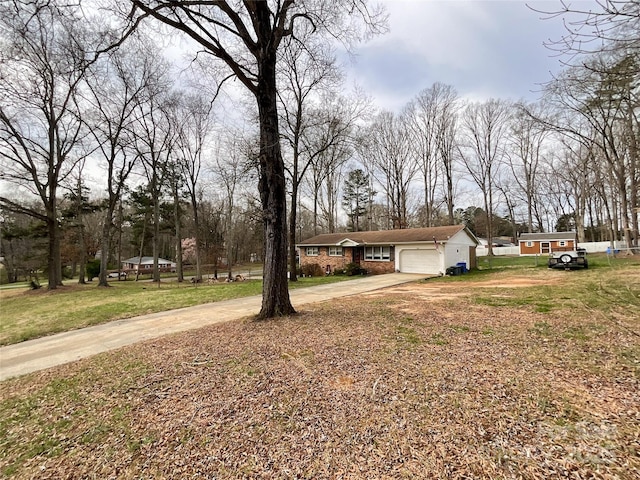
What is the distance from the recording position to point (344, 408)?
2801mm

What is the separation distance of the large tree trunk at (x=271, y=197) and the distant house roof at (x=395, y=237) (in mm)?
Result: 13251

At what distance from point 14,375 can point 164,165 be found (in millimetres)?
19121

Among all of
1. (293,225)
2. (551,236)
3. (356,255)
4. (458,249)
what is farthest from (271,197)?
(551,236)

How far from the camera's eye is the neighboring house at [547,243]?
86.6ft

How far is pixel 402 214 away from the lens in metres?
29.5

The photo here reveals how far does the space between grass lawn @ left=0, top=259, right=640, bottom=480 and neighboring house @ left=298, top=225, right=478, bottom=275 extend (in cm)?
1279

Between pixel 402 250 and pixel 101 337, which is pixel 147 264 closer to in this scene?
pixel 402 250

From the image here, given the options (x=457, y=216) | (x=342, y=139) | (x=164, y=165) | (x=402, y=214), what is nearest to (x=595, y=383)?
(x=342, y=139)

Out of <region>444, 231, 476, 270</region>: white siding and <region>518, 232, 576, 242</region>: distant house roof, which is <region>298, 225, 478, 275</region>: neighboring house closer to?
<region>444, 231, 476, 270</region>: white siding

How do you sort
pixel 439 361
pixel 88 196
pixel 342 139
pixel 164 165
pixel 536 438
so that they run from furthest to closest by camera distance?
pixel 88 196
pixel 164 165
pixel 342 139
pixel 439 361
pixel 536 438

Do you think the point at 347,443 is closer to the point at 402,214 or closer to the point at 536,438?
the point at 536,438

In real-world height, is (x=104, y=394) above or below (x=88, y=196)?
below

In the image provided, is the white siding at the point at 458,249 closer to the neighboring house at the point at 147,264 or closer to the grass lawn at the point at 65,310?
the grass lawn at the point at 65,310

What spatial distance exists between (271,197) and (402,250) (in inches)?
576
